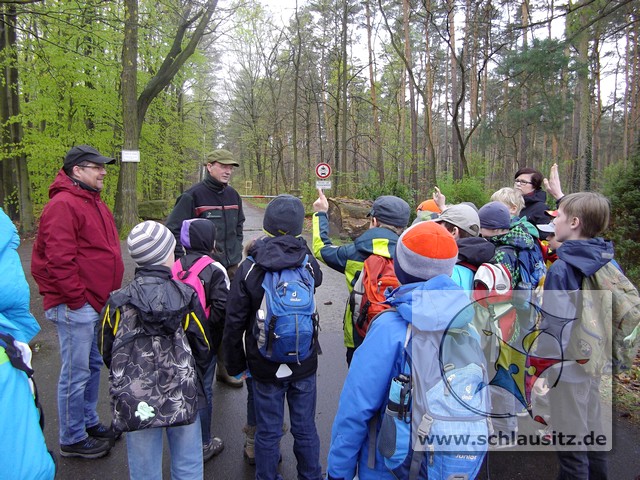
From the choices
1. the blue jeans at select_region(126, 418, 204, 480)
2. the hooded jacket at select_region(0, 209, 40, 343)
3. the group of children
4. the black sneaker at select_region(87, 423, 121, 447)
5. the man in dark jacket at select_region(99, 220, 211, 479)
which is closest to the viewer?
the group of children

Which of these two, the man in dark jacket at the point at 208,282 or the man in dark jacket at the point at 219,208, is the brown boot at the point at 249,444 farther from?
the man in dark jacket at the point at 219,208

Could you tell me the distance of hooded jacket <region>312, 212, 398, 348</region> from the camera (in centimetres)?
284

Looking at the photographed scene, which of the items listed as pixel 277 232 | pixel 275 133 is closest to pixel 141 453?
pixel 277 232

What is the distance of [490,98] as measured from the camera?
31812 mm

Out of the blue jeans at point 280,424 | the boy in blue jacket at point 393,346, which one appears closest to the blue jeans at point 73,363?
the blue jeans at point 280,424

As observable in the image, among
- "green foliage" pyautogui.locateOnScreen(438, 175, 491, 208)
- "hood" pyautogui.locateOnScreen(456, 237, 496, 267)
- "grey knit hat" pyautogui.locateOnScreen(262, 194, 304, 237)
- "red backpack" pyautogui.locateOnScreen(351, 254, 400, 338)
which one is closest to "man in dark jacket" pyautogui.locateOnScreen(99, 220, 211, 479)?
"grey knit hat" pyautogui.locateOnScreen(262, 194, 304, 237)

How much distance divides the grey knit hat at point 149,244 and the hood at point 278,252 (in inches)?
21.1

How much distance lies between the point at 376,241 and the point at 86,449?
8.83 ft

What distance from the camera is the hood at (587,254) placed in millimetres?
2238

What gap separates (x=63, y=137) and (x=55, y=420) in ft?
38.3

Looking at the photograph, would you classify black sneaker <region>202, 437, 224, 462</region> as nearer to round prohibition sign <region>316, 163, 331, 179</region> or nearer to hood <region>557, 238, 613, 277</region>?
hood <region>557, 238, 613, 277</region>

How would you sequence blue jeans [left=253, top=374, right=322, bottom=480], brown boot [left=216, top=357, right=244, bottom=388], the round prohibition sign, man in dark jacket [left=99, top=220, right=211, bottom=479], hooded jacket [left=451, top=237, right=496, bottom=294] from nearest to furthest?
man in dark jacket [left=99, top=220, right=211, bottom=479] < blue jeans [left=253, top=374, right=322, bottom=480] < hooded jacket [left=451, top=237, right=496, bottom=294] < brown boot [left=216, top=357, right=244, bottom=388] < the round prohibition sign

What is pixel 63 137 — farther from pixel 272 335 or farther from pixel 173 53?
pixel 272 335

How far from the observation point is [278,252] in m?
2.46
